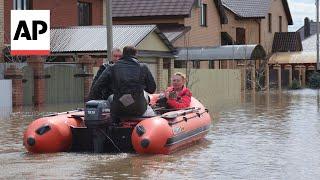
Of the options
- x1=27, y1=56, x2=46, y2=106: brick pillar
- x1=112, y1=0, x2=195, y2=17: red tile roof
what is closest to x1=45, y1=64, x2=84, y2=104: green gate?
x1=27, y1=56, x2=46, y2=106: brick pillar

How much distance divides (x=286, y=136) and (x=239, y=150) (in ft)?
9.33

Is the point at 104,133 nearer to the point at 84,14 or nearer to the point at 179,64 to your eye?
the point at 84,14

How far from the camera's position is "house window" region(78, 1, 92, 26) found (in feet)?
131

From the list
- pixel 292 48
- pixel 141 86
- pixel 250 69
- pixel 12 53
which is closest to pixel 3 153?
pixel 141 86

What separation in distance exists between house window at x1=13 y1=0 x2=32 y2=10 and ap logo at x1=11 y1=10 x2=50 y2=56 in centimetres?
69

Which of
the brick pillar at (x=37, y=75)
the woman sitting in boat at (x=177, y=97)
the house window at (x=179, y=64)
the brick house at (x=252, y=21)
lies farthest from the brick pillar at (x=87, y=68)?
the brick house at (x=252, y=21)

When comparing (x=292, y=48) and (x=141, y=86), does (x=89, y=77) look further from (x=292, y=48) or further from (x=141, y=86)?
(x=292, y=48)

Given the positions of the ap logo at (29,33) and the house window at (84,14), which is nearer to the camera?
the ap logo at (29,33)

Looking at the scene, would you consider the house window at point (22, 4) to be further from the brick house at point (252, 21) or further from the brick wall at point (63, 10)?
the brick house at point (252, 21)

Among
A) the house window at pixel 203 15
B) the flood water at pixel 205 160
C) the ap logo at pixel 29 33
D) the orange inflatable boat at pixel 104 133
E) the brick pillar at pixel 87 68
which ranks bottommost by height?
the flood water at pixel 205 160

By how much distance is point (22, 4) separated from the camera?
114ft

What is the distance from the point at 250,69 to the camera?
165 feet

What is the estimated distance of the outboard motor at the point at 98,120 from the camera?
512 inches

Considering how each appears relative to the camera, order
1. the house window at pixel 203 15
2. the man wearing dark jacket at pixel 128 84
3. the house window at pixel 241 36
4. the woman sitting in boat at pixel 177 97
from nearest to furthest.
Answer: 1. the man wearing dark jacket at pixel 128 84
2. the woman sitting in boat at pixel 177 97
3. the house window at pixel 203 15
4. the house window at pixel 241 36
